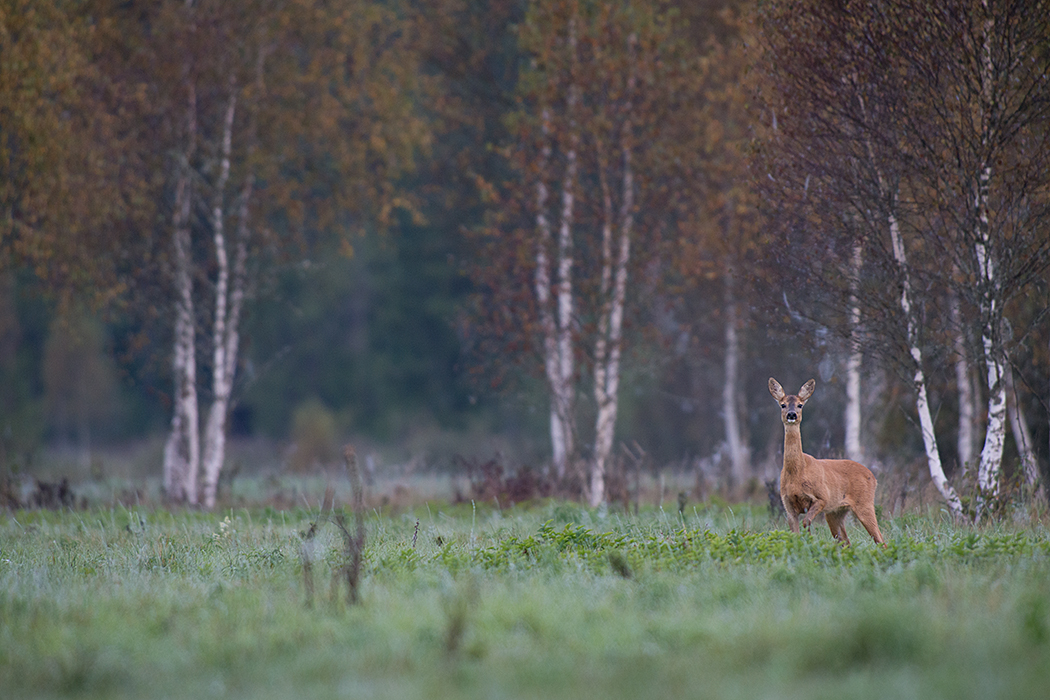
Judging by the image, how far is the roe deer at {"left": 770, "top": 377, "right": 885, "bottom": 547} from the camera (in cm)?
828

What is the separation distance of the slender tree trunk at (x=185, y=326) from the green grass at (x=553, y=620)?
7.69 metres

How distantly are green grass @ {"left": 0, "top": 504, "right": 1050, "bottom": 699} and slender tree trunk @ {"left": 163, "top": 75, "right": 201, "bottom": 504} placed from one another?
25.2 feet

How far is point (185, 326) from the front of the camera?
17047mm

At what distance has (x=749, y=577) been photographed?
6.83 meters

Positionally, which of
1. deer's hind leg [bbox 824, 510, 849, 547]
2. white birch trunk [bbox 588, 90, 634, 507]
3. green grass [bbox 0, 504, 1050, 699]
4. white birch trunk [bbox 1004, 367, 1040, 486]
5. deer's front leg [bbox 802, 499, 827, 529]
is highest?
white birch trunk [bbox 588, 90, 634, 507]

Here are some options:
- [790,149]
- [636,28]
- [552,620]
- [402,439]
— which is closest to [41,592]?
[552,620]

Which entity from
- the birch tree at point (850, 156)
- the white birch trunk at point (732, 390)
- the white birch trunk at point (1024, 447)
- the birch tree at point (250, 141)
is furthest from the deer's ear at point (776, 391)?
the birch tree at point (250, 141)

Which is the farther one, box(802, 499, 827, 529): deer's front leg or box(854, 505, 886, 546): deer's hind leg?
box(854, 505, 886, 546): deer's hind leg

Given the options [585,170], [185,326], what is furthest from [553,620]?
[185,326]

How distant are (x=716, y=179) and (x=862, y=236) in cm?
713

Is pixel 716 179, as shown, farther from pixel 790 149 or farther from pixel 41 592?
pixel 41 592

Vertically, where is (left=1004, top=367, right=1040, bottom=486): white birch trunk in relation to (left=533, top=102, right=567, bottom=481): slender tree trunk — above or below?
below

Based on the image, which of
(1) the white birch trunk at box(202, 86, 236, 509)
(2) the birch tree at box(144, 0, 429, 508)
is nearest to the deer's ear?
(2) the birch tree at box(144, 0, 429, 508)

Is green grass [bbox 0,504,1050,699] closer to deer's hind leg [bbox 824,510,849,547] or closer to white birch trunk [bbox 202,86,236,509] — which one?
deer's hind leg [bbox 824,510,849,547]
